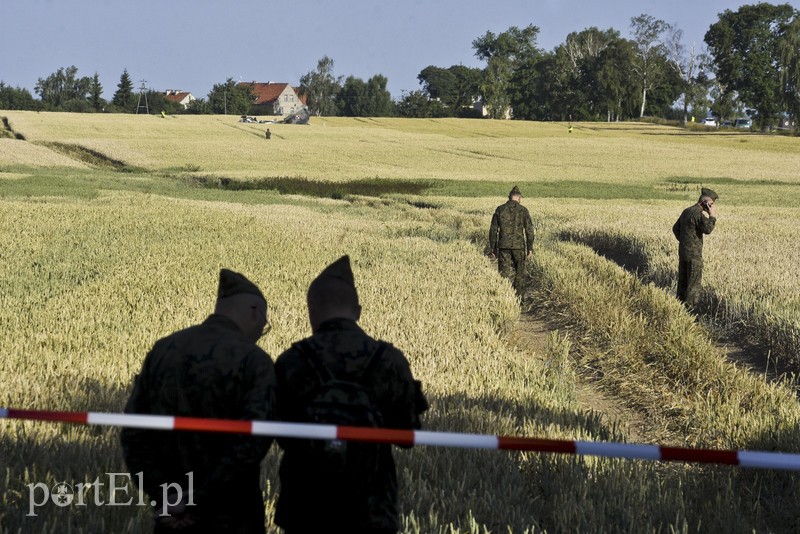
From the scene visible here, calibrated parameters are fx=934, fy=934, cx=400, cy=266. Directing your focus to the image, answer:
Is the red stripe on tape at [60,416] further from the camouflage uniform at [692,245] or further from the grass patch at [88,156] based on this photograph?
the grass patch at [88,156]

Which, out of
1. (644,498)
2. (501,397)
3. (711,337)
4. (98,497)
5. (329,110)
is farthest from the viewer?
(329,110)

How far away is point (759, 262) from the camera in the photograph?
612 inches

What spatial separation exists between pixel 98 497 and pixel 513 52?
159143mm

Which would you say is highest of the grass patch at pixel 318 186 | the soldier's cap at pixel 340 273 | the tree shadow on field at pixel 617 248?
the soldier's cap at pixel 340 273

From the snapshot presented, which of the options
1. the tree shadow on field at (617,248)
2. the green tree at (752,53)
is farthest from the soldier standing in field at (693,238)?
the green tree at (752,53)

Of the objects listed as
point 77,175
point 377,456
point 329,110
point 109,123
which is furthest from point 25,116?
point 377,456

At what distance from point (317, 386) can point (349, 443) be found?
22cm

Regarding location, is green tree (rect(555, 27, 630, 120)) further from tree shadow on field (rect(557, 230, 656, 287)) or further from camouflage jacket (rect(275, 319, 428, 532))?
camouflage jacket (rect(275, 319, 428, 532))

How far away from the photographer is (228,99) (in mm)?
133125

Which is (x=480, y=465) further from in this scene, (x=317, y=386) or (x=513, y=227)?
(x=513, y=227)

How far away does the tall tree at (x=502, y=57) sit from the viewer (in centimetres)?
13788

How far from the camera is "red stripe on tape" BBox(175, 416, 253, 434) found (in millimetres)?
2844

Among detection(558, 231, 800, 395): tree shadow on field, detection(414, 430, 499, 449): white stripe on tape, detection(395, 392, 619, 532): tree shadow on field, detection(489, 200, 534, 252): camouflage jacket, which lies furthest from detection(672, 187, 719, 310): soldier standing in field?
detection(414, 430, 499, 449): white stripe on tape

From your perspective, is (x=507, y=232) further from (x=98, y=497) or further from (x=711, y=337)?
(x=98, y=497)
